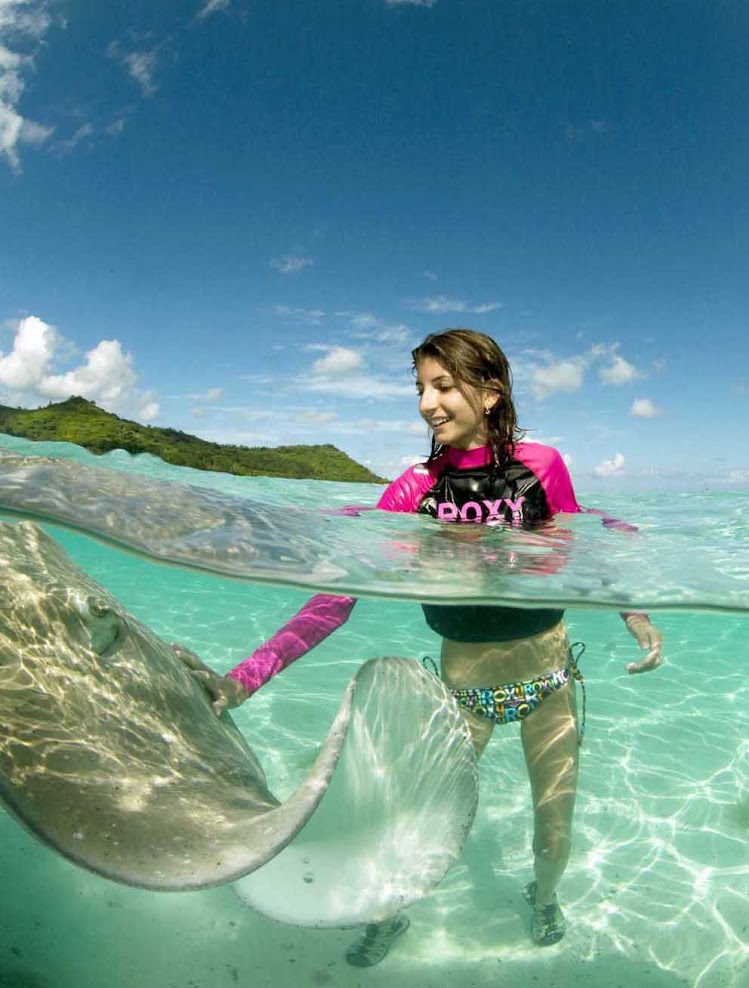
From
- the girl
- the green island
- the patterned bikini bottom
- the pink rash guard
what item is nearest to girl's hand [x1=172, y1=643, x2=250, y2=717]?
the girl

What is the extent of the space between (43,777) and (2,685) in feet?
1.92

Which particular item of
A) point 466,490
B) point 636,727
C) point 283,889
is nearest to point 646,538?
point 636,727

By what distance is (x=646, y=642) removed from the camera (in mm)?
4016

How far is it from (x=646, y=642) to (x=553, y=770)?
114 cm

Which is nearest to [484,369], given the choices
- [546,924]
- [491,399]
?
[491,399]

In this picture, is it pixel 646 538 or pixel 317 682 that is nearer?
pixel 646 538

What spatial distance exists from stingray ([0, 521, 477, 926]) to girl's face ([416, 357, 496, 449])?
6.01 ft

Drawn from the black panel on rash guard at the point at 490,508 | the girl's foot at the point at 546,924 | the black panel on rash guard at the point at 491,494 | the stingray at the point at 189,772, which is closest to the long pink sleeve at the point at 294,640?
the stingray at the point at 189,772

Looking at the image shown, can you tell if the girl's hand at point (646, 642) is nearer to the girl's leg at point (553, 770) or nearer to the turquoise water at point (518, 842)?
the girl's leg at point (553, 770)

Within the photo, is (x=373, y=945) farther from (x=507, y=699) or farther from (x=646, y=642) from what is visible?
(x=646, y=642)

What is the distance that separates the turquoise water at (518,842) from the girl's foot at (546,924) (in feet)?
0.28

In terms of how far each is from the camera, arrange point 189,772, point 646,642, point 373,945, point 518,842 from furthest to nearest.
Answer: point 518,842, point 373,945, point 646,642, point 189,772

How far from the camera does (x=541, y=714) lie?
441 cm

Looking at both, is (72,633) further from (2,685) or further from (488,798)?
(488,798)
